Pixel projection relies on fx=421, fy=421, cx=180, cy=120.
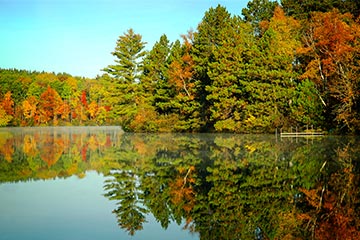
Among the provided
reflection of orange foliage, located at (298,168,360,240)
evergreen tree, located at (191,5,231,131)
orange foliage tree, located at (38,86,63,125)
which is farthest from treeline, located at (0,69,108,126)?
reflection of orange foliage, located at (298,168,360,240)

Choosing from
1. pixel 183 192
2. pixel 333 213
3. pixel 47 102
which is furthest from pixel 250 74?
pixel 47 102

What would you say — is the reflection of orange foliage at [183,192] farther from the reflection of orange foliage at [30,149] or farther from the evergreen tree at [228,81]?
the evergreen tree at [228,81]

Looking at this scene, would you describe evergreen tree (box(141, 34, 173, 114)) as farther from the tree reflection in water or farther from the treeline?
the treeline

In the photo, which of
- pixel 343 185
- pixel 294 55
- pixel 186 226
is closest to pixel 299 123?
pixel 294 55

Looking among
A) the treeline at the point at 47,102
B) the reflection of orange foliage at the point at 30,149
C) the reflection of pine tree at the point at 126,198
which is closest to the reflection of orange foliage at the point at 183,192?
the reflection of pine tree at the point at 126,198

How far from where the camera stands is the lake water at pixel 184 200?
272 inches

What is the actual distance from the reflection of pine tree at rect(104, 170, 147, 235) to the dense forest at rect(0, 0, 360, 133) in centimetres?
2198

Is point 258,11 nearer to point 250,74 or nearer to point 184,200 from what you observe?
Result: point 250,74

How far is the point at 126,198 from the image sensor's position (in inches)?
382

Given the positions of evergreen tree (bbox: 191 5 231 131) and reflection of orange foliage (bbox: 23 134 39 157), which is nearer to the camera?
reflection of orange foliage (bbox: 23 134 39 157)

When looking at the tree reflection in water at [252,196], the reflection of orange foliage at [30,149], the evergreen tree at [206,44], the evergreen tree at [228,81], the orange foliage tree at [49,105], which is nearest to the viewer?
the tree reflection in water at [252,196]

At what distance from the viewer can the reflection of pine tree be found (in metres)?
7.55

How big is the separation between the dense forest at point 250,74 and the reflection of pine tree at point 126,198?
2198cm

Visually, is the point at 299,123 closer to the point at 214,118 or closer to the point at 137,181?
the point at 214,118
